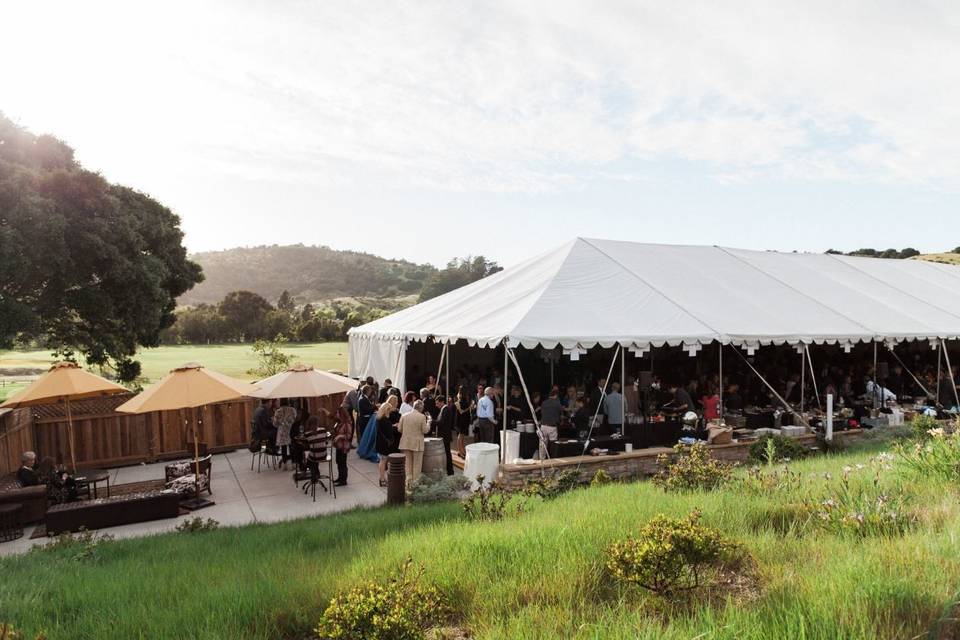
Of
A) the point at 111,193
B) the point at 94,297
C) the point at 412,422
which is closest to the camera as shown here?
the point at 412,422

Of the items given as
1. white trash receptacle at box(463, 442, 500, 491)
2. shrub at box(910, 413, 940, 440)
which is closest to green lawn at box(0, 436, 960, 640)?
white trash receptacle at box(463, 442, 500, 491)

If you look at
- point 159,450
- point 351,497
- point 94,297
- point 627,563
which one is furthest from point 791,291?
point 94,297

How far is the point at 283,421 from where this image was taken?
11148mm

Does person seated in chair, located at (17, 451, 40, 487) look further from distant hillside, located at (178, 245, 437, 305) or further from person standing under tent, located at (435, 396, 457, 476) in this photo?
distant hillside, located at (178, 245, 437, 305)

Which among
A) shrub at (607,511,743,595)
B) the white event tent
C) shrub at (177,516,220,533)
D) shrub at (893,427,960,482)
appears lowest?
shrub at (177,516,220,533)

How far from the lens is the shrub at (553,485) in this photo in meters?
7.96

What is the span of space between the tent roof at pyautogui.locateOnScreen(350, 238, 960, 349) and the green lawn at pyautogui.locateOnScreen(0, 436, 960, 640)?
469 cm

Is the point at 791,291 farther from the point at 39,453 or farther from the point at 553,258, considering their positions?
the point at 39,453

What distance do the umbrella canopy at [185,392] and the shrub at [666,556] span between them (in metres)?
7.25

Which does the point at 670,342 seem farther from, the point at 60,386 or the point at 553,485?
the point at 60,386

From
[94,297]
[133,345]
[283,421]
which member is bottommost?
[283,421]

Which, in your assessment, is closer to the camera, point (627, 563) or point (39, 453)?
point (627, 563)

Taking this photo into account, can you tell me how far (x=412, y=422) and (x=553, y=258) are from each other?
6.04 m

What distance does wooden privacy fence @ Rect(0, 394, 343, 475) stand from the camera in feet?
36.8
